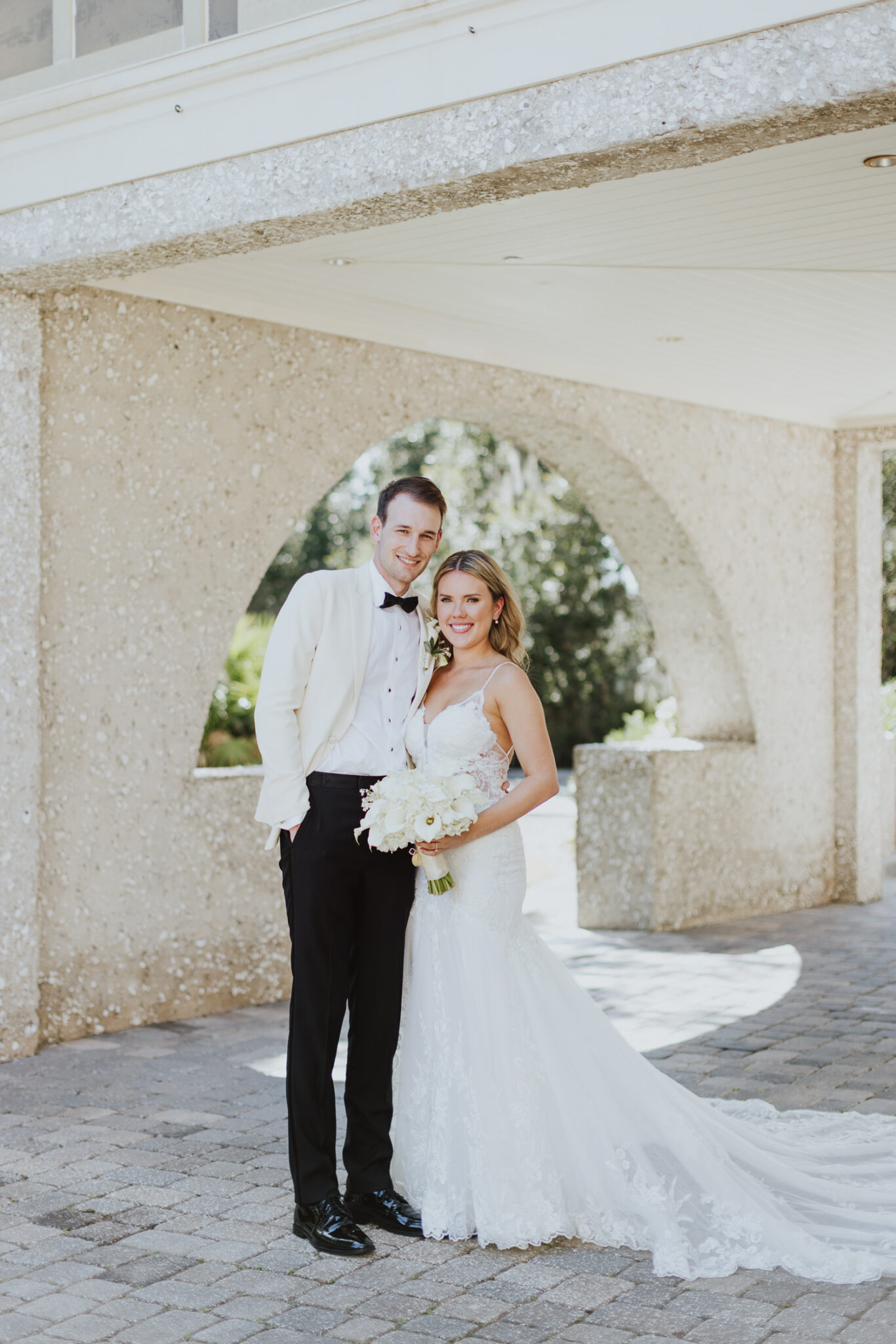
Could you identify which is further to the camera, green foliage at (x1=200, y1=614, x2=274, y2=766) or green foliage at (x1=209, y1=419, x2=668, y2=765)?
green foliage at (x1=209, y1=419, x2=668, y2=765)

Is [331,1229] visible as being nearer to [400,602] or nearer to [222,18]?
[400,602]

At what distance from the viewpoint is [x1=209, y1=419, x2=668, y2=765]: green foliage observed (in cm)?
2445

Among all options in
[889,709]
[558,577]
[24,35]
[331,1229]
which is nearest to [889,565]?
[558,577]

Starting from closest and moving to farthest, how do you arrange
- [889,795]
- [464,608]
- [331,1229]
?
[331,1229], [464,608], [889,795]

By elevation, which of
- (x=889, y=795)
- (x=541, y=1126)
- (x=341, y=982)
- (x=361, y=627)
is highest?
(x=361, y=627)

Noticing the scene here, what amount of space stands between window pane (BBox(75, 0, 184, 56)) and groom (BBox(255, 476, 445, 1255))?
7.36 ft

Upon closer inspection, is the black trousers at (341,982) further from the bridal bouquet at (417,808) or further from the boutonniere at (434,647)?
the boutonniere at (434,647)

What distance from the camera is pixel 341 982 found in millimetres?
4375

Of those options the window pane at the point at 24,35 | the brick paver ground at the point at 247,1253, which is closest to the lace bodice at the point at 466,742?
the brick paver ground at the point at 247,1253

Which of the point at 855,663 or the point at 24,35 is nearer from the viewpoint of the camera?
the point at 24,35

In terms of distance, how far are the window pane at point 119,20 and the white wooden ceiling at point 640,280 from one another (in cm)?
97

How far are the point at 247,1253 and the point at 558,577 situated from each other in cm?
2097

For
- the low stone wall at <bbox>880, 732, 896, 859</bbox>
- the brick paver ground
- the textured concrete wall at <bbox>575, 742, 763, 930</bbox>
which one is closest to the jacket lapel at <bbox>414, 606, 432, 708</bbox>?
the brick paver ground

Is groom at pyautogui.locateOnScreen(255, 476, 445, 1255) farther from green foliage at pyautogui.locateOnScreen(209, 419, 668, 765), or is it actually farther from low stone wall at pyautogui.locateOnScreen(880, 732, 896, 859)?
green foliage at pyautogui.locateOnScreen(209, 419, 668, 765)
